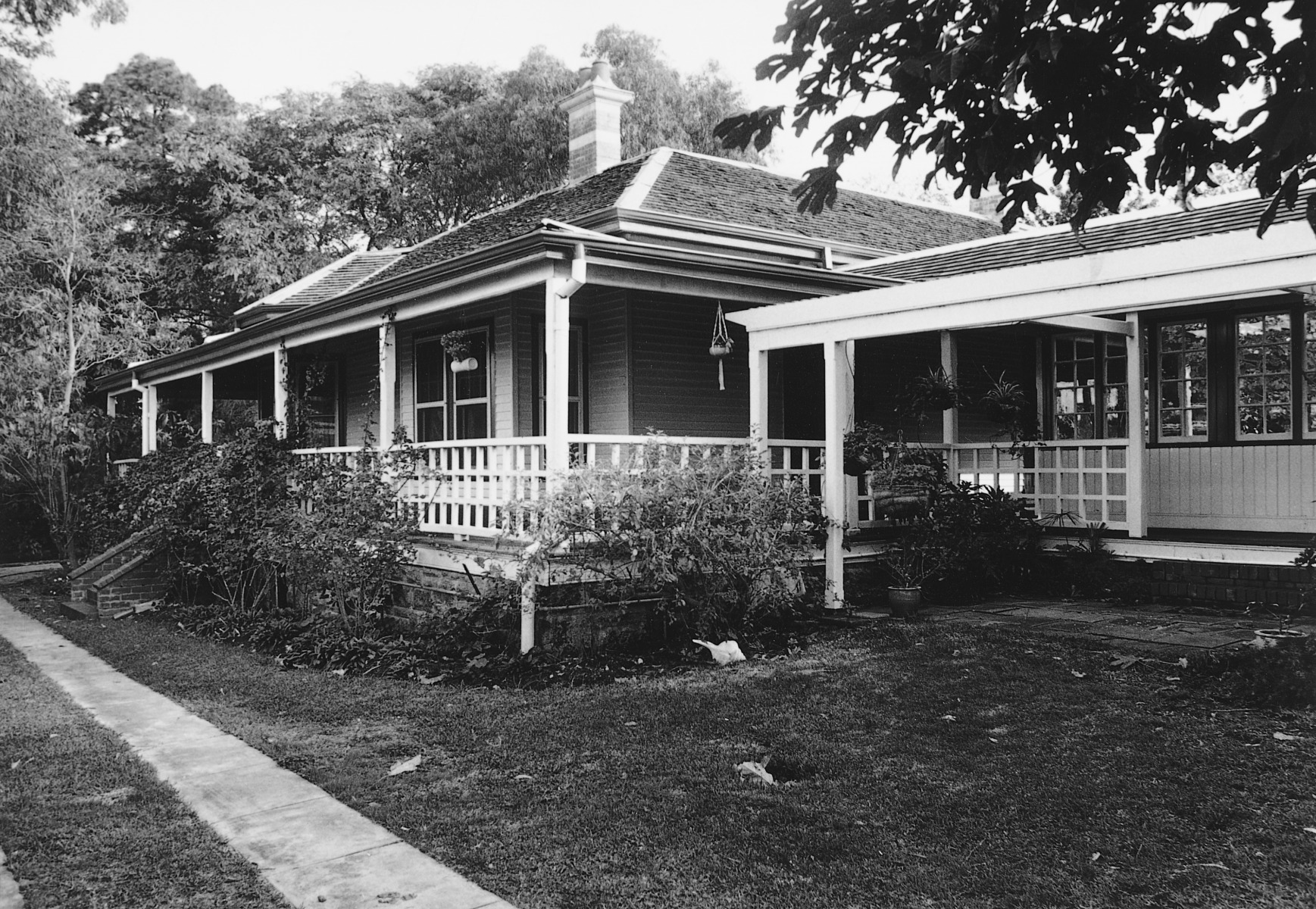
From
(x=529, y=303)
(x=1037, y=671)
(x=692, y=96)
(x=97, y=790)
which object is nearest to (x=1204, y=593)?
(x=1037, y=671)

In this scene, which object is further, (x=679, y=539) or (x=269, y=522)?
(x=269, y=522)

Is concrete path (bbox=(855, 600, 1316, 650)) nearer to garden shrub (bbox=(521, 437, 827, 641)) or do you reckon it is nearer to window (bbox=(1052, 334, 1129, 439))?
garden shrub (bbox=(521, 437, 827, 641))

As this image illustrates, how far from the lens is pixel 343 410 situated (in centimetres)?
1563

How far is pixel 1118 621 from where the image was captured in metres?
8.83

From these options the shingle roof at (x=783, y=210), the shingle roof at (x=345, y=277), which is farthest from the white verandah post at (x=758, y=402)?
the shingle roof at (x=345, y=277)

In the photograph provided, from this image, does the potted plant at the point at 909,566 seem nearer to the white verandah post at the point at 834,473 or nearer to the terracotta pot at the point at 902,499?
the terracotta pot at the point at 902,499

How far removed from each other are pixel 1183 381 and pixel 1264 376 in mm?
835

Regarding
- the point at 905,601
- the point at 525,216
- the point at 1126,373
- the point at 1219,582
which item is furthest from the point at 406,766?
the point at 525,216

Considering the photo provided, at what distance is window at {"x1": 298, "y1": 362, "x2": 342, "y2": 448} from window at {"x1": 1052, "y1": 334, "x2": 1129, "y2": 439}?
32.7ft

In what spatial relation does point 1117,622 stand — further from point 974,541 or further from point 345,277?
point 345,277

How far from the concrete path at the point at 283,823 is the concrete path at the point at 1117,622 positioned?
18.3ft

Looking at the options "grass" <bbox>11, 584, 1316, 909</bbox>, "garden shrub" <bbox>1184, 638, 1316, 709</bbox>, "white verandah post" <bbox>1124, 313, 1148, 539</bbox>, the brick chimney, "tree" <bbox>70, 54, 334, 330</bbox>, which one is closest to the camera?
"grass" <bbox>11, 584, 1316, 909</bbox>

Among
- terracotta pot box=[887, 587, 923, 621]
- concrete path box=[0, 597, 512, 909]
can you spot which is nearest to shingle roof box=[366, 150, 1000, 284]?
terracotta pot box=[887, 587, 923, 621]

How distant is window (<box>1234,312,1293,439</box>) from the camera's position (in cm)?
1097
